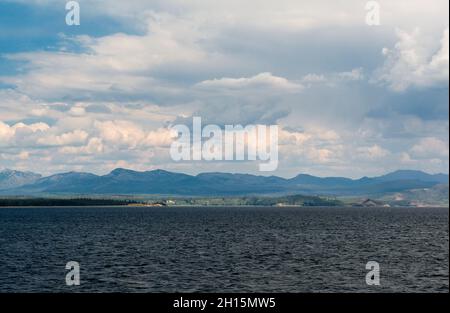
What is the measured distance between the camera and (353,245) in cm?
13325

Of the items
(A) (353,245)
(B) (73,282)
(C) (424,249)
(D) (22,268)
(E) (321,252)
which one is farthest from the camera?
(A) (353,245)

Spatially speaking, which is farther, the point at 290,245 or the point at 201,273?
the point at 290,245

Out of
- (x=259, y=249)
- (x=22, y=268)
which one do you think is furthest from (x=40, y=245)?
(x=259, y=249)

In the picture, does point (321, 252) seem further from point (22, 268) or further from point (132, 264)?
point (22, 268)

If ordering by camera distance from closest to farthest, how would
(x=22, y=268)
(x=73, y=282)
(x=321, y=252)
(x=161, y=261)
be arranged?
(x=73, y=282)
(x=22, y=268)
(x=161, y=261)
(x=321, y=252)

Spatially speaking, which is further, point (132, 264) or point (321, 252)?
point (321, 252)

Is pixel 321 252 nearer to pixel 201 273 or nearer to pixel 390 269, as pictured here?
pixel 390 269

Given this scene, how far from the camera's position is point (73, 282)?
7338 cm

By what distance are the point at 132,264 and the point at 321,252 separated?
43310mm
